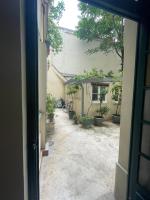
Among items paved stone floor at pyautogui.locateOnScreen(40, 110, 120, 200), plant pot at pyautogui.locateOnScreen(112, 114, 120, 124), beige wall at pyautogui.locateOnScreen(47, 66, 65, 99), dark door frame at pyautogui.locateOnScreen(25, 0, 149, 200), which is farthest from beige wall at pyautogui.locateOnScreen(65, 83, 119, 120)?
dark door frame at pyautogui.locateOnScreen(25, 0, 149, 200)

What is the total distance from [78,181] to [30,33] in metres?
2.33

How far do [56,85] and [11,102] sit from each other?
471 inches

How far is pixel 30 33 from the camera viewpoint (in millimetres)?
1153

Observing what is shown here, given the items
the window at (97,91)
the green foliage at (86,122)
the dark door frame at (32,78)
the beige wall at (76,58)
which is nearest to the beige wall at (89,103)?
the window at (97,91)

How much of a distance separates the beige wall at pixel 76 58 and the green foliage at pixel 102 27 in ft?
16.0

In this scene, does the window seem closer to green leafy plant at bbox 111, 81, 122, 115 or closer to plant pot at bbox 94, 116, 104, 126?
green leafy plant at bbox 111, 81, 122, 115

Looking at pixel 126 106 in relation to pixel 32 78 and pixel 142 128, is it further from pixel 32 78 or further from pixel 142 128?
pixel 32 78

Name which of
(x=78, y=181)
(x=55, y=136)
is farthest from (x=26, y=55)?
(x=55, y=136)

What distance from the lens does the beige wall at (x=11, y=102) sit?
0.93 metres

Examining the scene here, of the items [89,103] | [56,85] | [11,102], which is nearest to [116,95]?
[89,103]

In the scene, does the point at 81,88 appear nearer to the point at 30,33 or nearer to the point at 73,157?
the point at 73,157

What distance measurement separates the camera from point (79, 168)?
9.88 ft

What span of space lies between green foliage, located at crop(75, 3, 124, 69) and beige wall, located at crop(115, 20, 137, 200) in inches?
252

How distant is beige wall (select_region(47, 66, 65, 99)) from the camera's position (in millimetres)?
12641
